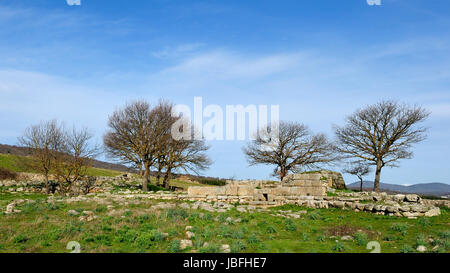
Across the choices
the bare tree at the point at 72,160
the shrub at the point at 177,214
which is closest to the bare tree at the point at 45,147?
the bare tree at the point at 72,160

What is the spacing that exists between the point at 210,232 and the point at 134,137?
25629 millimetres

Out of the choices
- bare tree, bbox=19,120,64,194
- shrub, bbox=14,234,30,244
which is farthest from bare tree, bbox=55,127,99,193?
shrub, bbox=14,234,30,244

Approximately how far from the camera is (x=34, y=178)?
41812mm

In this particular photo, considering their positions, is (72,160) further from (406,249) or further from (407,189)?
(407,189)

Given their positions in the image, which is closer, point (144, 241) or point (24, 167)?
point (144, 241)

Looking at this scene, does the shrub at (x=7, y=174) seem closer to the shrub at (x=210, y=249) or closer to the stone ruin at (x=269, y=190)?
the stone ruin at (x=269, y=190)

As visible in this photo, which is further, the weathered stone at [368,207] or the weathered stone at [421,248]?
the weathered stone at [368,207]

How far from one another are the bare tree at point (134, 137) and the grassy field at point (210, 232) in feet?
58.5

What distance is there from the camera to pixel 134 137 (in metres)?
36.6

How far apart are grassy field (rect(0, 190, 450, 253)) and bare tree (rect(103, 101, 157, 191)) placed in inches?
702

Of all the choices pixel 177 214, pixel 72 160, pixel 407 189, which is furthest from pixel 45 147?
pixel 407 189

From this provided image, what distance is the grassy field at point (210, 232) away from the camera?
11.4m
